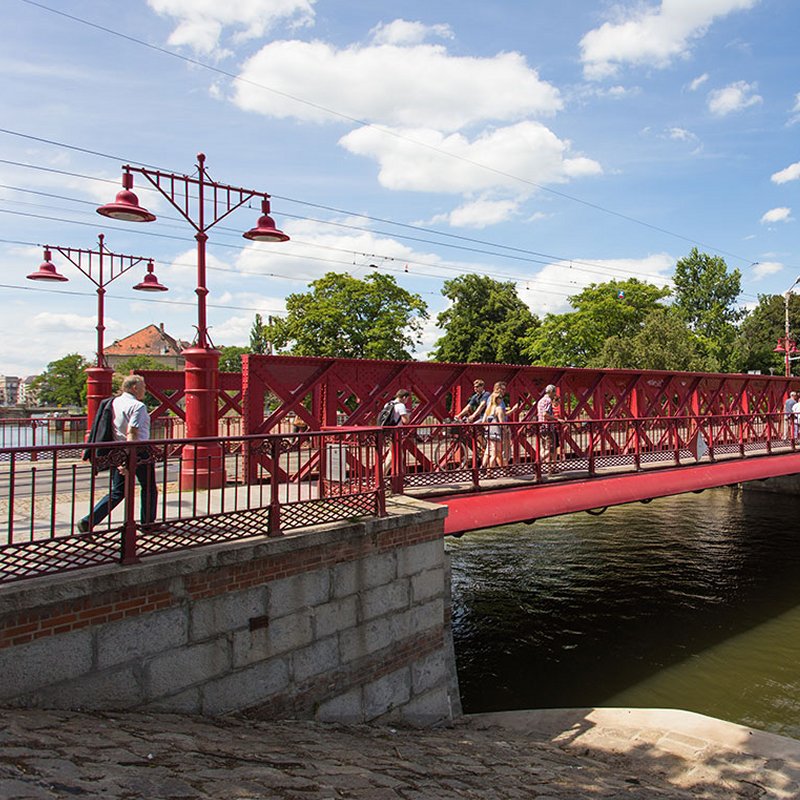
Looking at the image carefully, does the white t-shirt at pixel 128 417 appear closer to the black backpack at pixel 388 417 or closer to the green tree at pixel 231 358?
the black backpack at pixel 388 417

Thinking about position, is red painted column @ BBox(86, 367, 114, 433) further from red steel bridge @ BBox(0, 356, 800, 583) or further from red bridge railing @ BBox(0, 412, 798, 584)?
red bridge railing @ BBox(0, 412, 798, 584)

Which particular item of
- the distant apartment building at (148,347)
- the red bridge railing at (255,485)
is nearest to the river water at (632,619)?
the red bridge railing at (255,485)

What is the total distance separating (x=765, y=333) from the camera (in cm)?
5781

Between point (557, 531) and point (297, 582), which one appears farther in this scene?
point (557, 531)

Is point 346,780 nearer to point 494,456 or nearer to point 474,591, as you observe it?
point 494,456

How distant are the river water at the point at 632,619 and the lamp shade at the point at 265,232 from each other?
7064 mm

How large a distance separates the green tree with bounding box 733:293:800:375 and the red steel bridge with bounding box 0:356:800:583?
146ft

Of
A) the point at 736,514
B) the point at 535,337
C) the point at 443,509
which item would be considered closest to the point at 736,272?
the point at 535,337

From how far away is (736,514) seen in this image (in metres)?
23.0

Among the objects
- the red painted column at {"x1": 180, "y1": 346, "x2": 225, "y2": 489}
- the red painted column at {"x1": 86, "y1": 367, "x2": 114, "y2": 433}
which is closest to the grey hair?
the red painted column at {"x1": 180, "y1": 346, "x2": 225, "y2": 489}

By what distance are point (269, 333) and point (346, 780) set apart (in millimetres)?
36847

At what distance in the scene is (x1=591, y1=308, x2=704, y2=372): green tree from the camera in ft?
107

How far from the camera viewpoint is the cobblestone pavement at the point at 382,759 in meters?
3.46

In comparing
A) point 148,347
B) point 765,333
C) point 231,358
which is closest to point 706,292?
point 765,333
